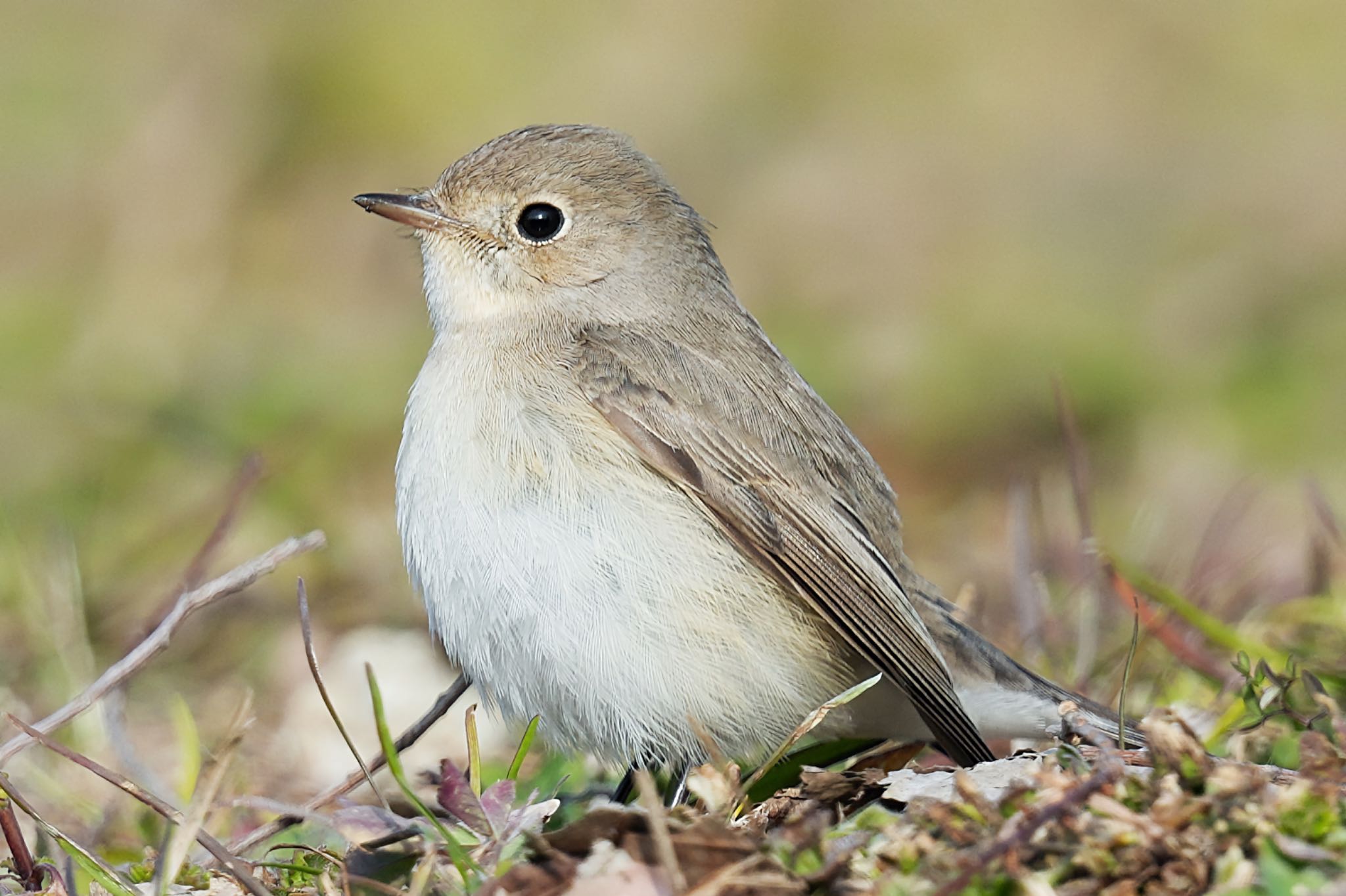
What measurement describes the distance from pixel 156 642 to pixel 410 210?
1.86 m

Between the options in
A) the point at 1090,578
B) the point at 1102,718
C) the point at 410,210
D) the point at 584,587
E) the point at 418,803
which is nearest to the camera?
the point at 418,803

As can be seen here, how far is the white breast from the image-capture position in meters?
→ 4.05

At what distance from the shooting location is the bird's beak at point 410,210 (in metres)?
4.89

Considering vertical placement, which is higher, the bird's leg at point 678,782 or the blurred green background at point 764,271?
the blurred green background at point 764,271

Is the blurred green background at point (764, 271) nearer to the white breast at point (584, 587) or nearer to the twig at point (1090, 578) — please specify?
the twig at point (1090, 578)

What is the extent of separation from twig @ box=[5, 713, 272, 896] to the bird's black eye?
7.42ft

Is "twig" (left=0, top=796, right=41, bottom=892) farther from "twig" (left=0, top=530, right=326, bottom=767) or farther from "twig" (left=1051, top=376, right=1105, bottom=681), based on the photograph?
"twig" (left=1051, top=376, right=1105, bottom=681)

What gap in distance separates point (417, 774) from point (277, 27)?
886 centimetres

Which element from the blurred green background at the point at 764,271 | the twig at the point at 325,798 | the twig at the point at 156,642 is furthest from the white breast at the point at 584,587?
the blurred green background at the point at 764,271

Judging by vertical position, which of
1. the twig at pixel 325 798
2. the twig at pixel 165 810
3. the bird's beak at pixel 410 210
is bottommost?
the twig at pixel 325 798

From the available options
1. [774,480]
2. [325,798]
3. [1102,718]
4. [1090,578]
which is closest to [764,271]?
[1090,578]

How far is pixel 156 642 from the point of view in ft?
11.6

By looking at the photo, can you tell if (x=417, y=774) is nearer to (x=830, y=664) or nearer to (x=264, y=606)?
(x=830, y=664)

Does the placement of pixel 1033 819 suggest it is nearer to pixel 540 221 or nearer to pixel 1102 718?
pixel 1102 718
